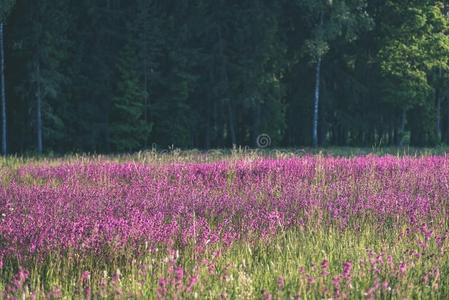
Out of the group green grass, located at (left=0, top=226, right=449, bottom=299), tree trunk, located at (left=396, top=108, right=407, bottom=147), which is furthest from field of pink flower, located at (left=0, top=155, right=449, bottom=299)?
tree trunk, located at (left=396, top=108, right=407, bottom=147)

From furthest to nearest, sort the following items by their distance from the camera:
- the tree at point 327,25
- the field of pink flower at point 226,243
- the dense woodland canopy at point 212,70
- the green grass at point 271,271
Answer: the tree at point 327,25 → the dense woodland canopy at point 212,70 → the field of pink flower at point 226,243 → the green grass at point 271,271

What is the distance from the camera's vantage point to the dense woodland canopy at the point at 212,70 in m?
31.2

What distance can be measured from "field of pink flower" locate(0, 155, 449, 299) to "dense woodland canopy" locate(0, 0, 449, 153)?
21697mm

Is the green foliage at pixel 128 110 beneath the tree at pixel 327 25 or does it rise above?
beneath

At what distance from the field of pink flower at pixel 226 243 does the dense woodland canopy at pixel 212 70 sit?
21.7m

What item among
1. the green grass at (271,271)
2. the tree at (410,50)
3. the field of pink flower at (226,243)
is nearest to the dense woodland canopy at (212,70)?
the tree at (410,50)

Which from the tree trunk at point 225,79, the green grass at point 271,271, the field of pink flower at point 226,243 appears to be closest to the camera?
the green grass at point 271,271

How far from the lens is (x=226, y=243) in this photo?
5715 mm

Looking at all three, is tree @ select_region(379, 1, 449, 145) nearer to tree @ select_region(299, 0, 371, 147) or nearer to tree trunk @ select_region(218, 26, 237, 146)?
tree @ select_region(299, 0, 371, 147)

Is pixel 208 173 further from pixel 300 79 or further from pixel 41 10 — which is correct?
pixel 300 79

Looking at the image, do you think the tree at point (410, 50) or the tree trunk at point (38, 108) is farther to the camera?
the tree at point (410, 50)

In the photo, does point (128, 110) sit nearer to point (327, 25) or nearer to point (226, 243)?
point (327, 25)

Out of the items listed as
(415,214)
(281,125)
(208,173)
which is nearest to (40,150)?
(281,125)

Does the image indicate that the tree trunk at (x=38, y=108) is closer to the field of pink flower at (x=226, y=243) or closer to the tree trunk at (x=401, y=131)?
the field of pink flower at (x=226, y=243)
